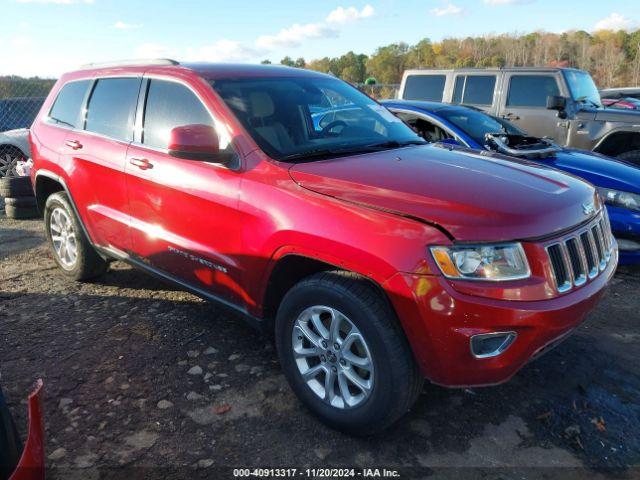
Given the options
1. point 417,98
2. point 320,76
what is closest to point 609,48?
point 417,98

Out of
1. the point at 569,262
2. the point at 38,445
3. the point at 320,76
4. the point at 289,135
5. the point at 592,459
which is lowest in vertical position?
Result: the point at 592,459

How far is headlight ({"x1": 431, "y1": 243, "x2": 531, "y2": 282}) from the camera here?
2.17 metres

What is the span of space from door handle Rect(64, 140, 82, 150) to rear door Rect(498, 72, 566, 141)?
6.15 m

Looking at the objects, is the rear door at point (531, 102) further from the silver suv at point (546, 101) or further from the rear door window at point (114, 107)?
the rear door window at point (114, 107)

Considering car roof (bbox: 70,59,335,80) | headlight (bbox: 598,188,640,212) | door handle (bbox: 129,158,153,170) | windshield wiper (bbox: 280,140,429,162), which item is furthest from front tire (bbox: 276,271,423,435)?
headlight (bbox: 598,188,640,212)

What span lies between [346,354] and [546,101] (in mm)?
6405

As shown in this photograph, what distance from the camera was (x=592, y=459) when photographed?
245 cm

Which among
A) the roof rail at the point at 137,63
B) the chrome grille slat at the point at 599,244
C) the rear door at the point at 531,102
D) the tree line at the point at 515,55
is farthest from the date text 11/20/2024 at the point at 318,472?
the tree line at the point at 515,55

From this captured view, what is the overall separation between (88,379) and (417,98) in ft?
24.3

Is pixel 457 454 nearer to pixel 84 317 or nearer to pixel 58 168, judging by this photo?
pixel 84 317

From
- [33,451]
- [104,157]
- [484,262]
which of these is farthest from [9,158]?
[484,262]

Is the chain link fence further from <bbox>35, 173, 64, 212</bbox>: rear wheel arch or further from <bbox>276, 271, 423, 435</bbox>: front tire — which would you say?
<bbox>276, 271, 423, 435</bbox>: front tire

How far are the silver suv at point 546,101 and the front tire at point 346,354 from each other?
18.7 feet

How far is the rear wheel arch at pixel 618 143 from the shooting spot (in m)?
6.85
